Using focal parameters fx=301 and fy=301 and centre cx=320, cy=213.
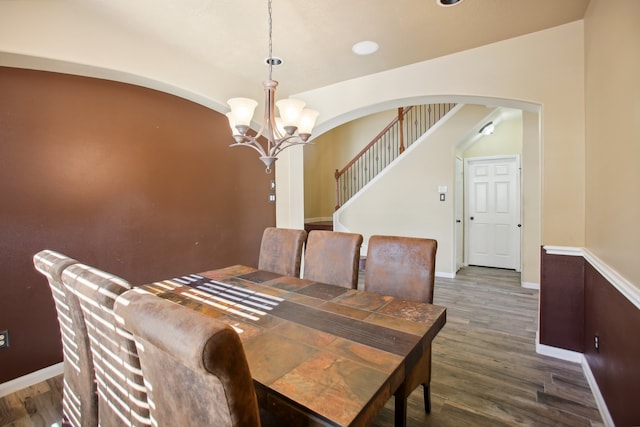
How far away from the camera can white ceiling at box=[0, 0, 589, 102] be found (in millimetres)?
2004

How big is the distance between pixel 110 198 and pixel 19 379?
4.55ft

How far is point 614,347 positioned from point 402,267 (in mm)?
1186

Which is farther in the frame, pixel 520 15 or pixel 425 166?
pixel 425 166

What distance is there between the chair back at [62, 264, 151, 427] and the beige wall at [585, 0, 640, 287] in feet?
6.65

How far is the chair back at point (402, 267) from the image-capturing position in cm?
180

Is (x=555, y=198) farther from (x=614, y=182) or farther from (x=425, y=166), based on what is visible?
(x=425, y=166)

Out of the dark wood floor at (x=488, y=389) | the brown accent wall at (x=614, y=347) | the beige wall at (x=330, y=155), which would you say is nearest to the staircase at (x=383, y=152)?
the beige wall at (x=330, y=155)

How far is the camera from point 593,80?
2.04 meters

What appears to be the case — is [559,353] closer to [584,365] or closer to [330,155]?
[584,365]

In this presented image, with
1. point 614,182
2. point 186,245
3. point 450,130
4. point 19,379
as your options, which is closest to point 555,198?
point 614,182

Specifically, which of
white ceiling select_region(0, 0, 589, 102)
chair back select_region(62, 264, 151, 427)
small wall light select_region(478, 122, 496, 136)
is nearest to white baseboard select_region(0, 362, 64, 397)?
chair back select_region(62, 264, 151, 427)

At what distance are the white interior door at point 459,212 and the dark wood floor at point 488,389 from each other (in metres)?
2.16

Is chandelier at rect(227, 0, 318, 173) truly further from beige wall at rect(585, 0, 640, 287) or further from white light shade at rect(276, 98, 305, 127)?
beige wall at rect(585, 0, 640, 287)

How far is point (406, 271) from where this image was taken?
1.88 meters
